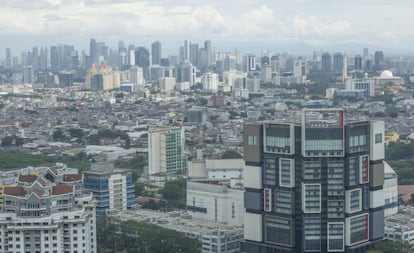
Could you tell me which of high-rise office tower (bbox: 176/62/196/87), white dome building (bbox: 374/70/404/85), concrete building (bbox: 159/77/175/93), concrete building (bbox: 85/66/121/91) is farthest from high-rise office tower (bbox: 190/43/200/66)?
white dome building (bbox: 374/70/404/85)

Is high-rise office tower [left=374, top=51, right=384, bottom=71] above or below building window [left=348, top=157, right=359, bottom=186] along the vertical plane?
above

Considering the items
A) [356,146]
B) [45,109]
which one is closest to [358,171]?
[356,146]

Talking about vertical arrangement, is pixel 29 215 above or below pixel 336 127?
below

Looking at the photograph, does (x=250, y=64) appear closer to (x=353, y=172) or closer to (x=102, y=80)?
(x=102, y=80)

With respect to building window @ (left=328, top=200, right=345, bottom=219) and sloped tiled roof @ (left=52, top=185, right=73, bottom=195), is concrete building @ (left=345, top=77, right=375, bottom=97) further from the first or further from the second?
sloped tiled roof @ (left=52, top=185, right=73, bottom=195)

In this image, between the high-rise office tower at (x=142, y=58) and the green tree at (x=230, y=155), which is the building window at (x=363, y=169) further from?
the high-rise office tower at (x=142, y=58)

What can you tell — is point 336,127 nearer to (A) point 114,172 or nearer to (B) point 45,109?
(A) point 114,172
